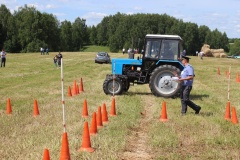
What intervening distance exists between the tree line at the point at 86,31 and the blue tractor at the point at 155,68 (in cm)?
7761

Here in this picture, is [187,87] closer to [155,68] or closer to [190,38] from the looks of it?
[155,68]

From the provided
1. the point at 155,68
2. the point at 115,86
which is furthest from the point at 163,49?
the point at 115,86

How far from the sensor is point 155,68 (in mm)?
13977

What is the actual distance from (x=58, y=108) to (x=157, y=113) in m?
3.14

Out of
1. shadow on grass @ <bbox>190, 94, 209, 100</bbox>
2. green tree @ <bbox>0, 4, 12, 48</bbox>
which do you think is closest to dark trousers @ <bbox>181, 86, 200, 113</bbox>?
shadow on grass @ <bbox>190, 94, 209, 100</bbox>

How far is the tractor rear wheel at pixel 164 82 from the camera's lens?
13562 mm

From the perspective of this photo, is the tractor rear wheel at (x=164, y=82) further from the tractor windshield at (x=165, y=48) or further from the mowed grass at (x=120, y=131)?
the mowed grass at (x=120, y=131)

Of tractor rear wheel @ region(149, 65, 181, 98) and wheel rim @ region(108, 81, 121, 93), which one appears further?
wheel rim @ region(108, 81, 121, 93)

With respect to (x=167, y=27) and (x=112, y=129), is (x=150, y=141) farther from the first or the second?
(x=167, y=27)

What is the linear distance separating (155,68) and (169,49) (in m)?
0.93

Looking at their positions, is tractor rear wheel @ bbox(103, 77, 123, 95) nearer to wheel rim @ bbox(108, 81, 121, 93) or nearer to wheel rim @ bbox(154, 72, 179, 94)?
wheel rim @ bbox(108, 81, 121, 93)

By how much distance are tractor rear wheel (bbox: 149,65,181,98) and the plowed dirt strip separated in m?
3.85

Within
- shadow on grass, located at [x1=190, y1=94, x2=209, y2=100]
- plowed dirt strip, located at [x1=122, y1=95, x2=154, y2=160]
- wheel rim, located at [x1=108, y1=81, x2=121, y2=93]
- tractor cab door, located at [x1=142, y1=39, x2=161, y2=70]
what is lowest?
shadow on grass, located at [x1=190, y1=94, x2=209, y2=100]

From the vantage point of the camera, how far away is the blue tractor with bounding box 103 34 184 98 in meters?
13.7
